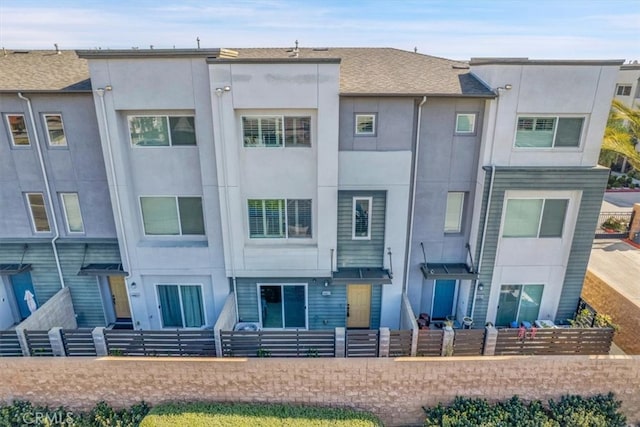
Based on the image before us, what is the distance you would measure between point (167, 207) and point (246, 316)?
15.4 feet

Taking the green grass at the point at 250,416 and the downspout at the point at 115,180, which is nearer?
the green grass at the point at 250,416

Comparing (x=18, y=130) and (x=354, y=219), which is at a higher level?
(x=18, y=130)

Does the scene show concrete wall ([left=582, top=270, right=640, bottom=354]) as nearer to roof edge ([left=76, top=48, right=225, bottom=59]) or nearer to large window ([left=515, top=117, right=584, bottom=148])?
large window ([left=515, top=117, right=584, bottom=148])

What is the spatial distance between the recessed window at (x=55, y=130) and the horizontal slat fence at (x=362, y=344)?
36.3 feet

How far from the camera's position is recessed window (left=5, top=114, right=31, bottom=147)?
454 inches

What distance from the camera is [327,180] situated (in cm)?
1110

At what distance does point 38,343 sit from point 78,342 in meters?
1.18

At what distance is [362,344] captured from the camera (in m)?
10.7

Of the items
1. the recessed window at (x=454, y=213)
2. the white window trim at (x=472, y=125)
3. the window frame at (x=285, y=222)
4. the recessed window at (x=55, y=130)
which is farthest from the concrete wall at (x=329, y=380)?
the white window trim at (x=472, y=125)

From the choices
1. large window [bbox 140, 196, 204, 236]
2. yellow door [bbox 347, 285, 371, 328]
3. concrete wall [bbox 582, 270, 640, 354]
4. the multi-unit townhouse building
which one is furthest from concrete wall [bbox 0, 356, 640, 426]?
large window [bbox 140, 196, 204, 236]

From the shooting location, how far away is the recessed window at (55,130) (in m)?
11.6

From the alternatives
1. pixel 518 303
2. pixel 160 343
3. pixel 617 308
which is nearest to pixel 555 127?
pixel 518 303

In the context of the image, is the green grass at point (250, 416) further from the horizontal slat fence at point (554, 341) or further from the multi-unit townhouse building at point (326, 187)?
the horizontal slat fence at point (554, 341)

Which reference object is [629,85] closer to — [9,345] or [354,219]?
[354,219]
